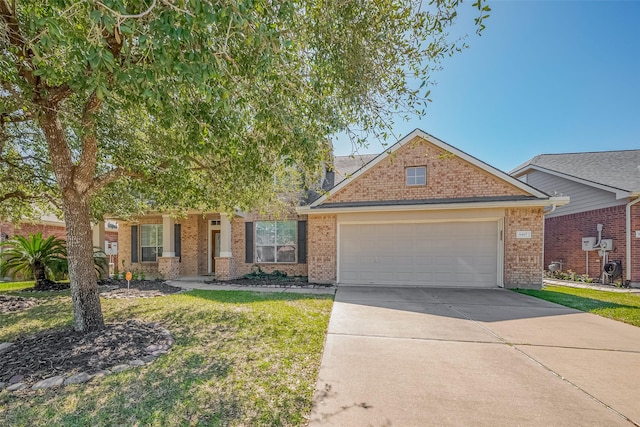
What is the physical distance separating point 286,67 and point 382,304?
18.4 ft

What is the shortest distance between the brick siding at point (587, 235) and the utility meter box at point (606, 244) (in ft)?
0.42

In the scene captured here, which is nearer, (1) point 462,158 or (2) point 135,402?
(2) point 135,402

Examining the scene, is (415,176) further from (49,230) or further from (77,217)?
(49,230)

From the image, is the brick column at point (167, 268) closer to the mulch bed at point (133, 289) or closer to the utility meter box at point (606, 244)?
the mulch bed at point (133, 289)

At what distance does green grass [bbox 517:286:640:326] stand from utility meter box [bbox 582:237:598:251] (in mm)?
3328

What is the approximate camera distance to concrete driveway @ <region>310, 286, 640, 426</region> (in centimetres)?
263

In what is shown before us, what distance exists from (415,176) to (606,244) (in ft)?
27.2

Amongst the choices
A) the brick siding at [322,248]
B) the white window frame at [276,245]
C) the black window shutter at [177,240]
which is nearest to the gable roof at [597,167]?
the brick siding at [322,248]

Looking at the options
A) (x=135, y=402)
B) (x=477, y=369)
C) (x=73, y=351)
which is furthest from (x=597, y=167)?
(x=73, y=351)

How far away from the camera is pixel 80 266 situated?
4.31m

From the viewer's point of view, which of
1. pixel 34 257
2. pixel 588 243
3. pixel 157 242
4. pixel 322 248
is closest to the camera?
pixel 34 257

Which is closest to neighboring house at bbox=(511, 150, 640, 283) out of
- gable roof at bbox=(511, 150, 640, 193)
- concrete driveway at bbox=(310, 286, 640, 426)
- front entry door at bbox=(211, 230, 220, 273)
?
gable roof at bbox=(511, 150, 640, 193)

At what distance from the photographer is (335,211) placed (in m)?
9.88

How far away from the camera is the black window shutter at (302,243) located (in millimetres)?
11305
